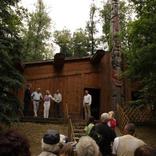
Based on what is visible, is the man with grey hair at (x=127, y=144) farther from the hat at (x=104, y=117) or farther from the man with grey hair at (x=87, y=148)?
the man with grey hair at (x=87, y=148)

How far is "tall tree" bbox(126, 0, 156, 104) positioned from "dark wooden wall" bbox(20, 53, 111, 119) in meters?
6.58

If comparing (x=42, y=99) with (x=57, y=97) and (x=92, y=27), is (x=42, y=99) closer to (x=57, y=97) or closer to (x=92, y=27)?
(x=57, y=97)

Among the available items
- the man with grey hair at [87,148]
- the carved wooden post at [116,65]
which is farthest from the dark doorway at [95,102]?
the man with grey hair at [87,148]

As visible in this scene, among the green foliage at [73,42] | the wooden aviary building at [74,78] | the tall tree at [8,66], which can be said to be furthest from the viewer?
the green foliage at [73,42]

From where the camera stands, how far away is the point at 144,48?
1972 cm

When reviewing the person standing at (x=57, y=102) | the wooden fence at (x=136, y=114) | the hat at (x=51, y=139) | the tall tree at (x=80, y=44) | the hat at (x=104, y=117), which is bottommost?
the hat at (x=51, y=139)

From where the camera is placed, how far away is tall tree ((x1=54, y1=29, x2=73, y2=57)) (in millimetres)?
50344

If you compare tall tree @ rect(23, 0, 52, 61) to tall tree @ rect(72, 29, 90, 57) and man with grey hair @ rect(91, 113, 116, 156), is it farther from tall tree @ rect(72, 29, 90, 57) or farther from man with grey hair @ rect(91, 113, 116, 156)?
man with grey hair @ rect(91, 113, 116, 156)

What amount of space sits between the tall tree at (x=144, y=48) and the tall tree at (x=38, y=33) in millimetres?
25523

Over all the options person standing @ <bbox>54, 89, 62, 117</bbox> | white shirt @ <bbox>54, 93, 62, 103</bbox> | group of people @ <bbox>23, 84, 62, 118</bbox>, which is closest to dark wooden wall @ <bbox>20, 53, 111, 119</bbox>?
person standing @ <bbox>54, 89, 62, 117</bbox>

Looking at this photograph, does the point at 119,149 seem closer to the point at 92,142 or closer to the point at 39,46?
the point at 92,142

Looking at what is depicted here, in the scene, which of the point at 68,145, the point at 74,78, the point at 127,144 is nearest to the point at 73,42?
the point at 74,78

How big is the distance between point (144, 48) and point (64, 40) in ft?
105

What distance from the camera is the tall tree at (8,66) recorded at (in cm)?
1786
